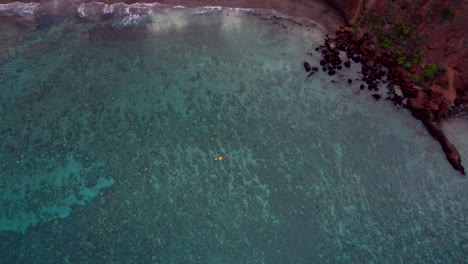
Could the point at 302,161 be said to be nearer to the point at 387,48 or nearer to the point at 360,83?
the point at 360,83

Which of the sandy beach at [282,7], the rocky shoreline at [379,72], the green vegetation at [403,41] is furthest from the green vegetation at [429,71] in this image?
the sandy beach at [282,7]

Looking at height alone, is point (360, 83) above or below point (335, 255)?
above

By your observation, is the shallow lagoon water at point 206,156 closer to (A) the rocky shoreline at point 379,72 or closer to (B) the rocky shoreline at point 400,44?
(A) the rocky shoreline at point 379,72

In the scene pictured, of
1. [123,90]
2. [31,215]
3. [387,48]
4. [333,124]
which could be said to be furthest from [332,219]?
[31,215]

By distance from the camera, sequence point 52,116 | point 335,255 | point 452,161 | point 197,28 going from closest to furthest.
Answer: point 335,255 < point 452,161 < point 52,116 < point 197,28

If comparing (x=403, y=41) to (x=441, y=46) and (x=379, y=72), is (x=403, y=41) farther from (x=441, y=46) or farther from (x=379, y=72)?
(x=379, y=72)

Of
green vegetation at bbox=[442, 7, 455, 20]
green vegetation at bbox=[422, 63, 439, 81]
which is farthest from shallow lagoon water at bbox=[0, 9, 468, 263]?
green vegetation at bbox=[442, 7, 455, 20]

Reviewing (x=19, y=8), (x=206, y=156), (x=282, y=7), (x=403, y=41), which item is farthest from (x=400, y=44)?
(x=19, y=8)
